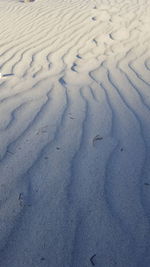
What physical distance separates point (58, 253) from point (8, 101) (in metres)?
2.01

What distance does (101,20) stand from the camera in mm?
6059

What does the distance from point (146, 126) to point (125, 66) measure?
1.66 m

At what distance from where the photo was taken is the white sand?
169cm

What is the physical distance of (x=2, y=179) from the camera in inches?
→ 85.3

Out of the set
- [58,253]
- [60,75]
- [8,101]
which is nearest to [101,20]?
[60,75]

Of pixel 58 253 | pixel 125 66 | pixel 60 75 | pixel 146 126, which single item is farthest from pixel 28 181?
pixel 125 66

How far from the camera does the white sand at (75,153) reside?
169cm

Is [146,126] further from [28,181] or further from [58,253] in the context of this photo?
[58,253]

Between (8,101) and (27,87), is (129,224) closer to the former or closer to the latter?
(8,101)

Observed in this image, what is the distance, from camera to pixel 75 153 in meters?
2.41

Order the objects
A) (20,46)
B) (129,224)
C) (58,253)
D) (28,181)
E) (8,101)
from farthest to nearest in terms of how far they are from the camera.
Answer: (20,46)
(8,101)
(28,181)
(129,224)
(58,253)

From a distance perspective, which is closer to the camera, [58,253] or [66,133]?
[58,253]

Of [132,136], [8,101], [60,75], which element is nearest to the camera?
[132,136]

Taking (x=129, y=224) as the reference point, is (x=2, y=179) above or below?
above
